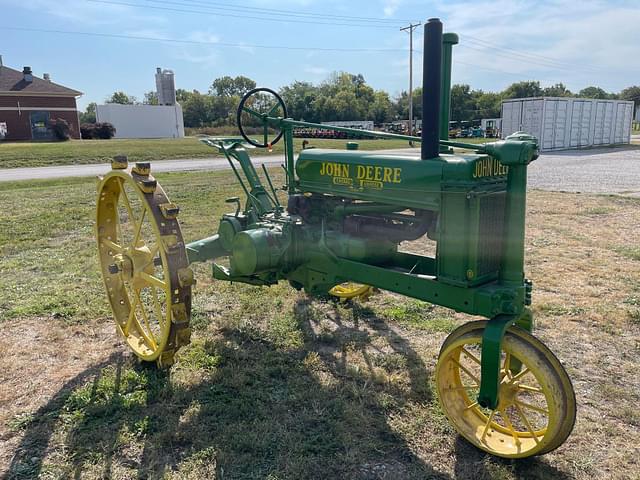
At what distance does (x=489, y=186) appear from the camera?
252 centimetres

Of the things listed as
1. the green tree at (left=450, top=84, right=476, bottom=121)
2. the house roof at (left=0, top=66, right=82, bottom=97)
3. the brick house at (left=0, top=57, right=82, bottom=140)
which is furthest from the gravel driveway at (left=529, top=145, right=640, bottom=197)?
the green tree at (left=450, top=84, right=476, bottom=121)

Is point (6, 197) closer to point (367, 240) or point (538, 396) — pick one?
point (367, 240)

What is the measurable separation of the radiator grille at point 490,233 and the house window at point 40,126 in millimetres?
38659

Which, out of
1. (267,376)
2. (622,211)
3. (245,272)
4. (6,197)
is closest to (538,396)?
(267,376)

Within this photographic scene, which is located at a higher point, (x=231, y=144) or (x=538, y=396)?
(x=231, y=144)

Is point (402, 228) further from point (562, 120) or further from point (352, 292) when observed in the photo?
point (562, 120)

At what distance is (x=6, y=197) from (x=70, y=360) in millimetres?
7654

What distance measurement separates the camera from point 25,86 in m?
36.0

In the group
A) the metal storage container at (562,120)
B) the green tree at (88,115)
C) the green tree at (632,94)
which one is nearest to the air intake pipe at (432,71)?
the metal storage container at (562,120)

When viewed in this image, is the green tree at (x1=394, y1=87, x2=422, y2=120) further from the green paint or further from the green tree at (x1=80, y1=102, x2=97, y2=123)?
the green paint

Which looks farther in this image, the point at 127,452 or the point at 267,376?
the point at 267,376

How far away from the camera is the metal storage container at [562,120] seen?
950 inches

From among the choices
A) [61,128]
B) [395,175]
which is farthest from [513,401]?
[61,128]

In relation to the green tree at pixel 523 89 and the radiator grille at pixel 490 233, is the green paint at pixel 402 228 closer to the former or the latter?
the radiator grille at pixel 490 233
